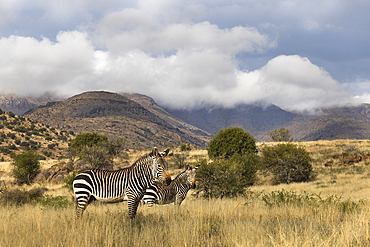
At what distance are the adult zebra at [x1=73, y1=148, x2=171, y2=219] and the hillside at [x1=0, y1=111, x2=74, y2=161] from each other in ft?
193

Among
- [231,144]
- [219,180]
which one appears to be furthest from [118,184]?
[231,144]

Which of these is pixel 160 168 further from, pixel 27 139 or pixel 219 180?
pixel 27 139

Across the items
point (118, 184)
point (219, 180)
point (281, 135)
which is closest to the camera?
point (118, 184)

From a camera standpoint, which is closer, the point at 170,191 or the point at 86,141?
the point at 170,191

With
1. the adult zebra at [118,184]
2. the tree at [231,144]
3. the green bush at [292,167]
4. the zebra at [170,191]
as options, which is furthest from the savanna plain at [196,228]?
the tree at [231,144]

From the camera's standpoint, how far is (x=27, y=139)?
67.5 m

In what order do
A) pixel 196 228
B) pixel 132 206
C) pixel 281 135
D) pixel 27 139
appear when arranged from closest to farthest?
1. pixel 196 228
2. pixel 132 206
3. pixel 27 139
4. pixel 281 135

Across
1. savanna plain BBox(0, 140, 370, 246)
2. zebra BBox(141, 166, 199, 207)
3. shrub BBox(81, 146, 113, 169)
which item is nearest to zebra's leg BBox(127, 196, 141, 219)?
savanna plain BBox(0, 140, 370, 246)

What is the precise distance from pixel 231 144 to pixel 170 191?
3203cm

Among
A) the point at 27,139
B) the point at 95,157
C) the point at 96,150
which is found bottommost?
the point at 95,157

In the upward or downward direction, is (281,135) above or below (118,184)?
above

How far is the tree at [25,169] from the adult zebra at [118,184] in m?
31.1

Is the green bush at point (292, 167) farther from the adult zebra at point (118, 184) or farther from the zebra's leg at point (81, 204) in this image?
the zebra's leg at point (81, 204)

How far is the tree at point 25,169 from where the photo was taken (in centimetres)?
3196
